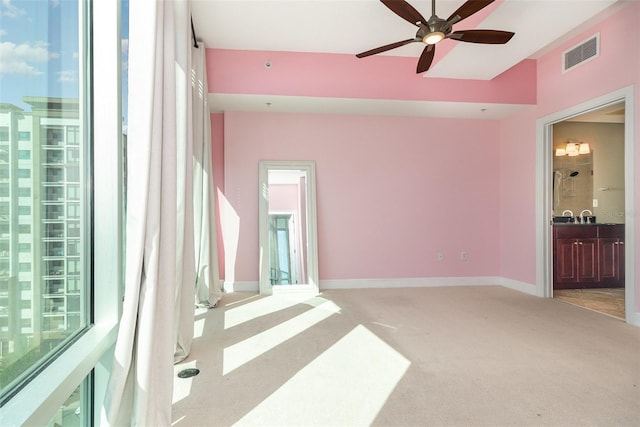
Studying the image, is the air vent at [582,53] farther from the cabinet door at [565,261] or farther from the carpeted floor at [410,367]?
the carpeted floor at [410,367]

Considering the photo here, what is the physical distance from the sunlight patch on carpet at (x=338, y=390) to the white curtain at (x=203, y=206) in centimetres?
185

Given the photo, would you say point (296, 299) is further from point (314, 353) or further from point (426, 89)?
point (426, 89)

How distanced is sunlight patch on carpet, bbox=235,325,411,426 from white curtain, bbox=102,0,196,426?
525 mm

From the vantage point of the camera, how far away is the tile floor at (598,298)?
3850 mm

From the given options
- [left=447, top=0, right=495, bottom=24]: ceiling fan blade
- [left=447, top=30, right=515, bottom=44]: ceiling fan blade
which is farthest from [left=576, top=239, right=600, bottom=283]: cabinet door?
[left=447, top=0, right=495, bottom=24]: ceiling fan blade

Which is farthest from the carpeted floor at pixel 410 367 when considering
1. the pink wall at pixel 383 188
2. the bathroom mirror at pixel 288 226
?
the pink wall at pixel 383 188

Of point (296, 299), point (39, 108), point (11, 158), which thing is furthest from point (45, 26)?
point (296, 299)

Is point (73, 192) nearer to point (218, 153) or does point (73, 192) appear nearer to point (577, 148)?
point (218, 153)

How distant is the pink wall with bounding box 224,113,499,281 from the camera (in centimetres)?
480

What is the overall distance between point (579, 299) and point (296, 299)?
3.60 metres

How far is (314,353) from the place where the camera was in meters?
2.60

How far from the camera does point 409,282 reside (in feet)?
16.6

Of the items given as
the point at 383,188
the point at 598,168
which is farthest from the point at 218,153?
the point at 598,168

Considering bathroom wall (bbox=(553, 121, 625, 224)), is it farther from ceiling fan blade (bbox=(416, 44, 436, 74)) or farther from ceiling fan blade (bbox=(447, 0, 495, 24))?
ceiling fan blade (bbox=(447, 0, 495, 24))
